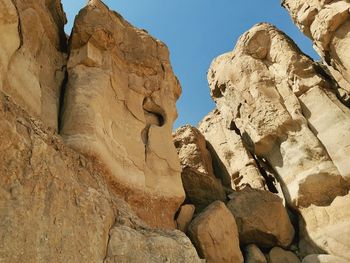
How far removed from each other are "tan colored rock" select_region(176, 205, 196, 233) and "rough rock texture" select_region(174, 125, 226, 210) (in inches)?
38.5

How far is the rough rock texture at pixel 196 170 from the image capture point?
9953 millimetres

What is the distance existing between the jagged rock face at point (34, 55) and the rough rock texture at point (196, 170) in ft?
A: 13.2

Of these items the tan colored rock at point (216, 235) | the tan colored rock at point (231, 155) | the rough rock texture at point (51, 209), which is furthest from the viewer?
the tan colored rock at point (231, 155)

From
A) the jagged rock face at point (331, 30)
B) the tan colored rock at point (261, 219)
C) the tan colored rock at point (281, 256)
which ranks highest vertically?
the jagged rock face at point (331, 30)

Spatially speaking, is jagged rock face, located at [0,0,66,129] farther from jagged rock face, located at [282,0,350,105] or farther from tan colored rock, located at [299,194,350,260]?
jagged rock face, located at [282,0,350,105]

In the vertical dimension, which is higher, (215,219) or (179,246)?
(215,219)

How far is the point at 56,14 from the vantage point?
955 cm

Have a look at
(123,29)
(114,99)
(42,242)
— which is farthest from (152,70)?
(42,242)

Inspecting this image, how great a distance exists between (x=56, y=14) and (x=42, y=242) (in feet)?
23.6

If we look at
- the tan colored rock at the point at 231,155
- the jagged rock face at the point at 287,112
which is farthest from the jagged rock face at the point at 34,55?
the tan colored rock at the point at 231,155

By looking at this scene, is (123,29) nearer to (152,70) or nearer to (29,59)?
(152,70)

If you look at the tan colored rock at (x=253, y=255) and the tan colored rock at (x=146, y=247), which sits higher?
the tan colored rock at (x=253, y=255)

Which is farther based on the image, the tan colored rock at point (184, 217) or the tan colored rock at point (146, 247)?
the tan colored rock at point (184, 217)

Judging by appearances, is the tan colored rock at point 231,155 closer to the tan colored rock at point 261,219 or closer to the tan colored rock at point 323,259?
the tan colored rock at point 261,219
